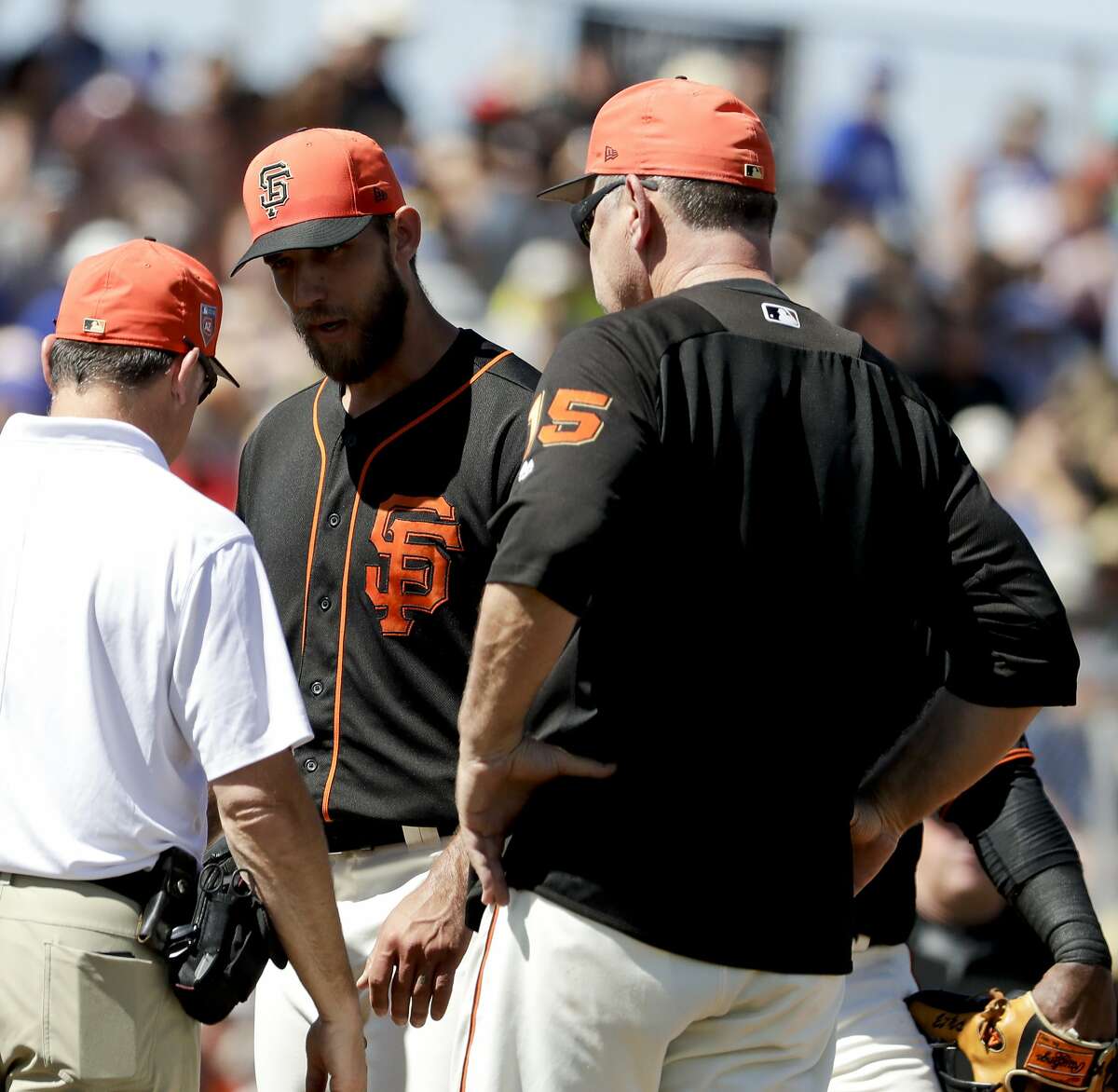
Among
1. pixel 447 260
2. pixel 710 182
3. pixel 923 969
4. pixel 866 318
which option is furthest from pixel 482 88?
pixel 710 182

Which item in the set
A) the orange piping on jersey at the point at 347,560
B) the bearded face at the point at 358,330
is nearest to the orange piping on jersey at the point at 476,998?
the orange piping on jersey at the point at 347,560

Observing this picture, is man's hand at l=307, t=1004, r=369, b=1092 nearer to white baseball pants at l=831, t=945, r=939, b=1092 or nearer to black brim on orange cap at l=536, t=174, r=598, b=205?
white baseball pants at l=831, t=945, r=939, b=1092

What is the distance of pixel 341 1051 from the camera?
287 centimetres

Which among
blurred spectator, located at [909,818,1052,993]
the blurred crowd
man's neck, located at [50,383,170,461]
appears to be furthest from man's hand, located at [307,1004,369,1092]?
the blurred crowd

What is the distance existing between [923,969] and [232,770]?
8.12 feet

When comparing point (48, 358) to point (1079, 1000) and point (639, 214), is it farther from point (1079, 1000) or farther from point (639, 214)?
point (1079, 1000)

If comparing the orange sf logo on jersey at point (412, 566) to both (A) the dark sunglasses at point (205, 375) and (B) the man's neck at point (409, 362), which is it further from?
(A) the dark sunglasses at point (205, 375)

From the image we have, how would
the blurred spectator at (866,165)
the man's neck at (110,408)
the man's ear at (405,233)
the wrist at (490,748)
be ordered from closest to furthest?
the wrist at (490,748) < the man's neck at (110,408) < the man's ear at (405,233) < the blurred spectator at (866,165)

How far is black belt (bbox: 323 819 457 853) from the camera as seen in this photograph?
3291 millimetres

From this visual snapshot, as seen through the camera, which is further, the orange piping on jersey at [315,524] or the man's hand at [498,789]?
the orange piping on jersey at [315,524]

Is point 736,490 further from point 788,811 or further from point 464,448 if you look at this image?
point 464,448

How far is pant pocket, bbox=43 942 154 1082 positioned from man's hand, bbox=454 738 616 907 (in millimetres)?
597

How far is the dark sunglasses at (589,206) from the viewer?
2.87 metres

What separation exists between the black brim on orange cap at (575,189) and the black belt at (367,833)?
1189 millimetres
